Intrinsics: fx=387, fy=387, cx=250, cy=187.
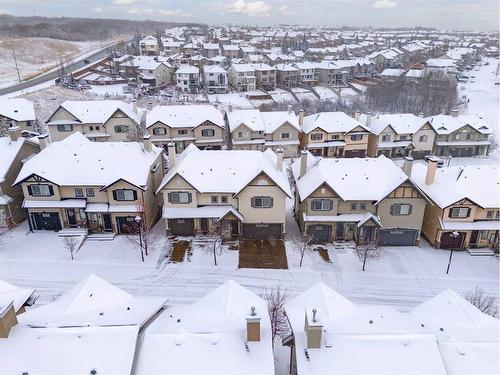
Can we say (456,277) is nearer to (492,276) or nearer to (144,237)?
(492,276)

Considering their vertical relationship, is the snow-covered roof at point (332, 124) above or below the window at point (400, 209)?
above

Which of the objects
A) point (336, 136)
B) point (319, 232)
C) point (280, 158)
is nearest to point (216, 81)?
point (336, 136)

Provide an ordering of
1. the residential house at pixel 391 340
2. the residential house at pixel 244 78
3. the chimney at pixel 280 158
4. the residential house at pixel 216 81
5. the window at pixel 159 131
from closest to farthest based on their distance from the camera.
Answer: the residential house at pixel 391 340 → the chimney at pixel 280 158 → the window at pixel 159 131 → the residential house at pixel 216 81 → the residential house at pixel 244 78

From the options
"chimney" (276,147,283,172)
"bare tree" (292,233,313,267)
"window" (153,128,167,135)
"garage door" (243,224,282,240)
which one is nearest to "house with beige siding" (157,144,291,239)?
"garage door" (243,224,282,240)

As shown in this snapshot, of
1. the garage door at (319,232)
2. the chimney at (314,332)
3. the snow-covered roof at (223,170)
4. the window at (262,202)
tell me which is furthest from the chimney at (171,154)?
the chimney at (314,332)

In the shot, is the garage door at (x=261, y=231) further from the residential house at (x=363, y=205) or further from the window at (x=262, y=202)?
the residential house at (x=363, y=205)

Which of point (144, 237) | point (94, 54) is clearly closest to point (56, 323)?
point (144, 237)
